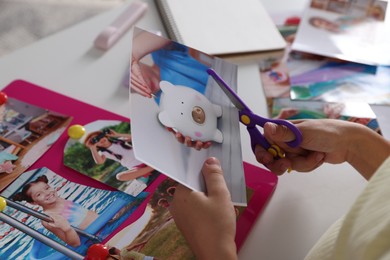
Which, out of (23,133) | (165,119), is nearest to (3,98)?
(23,133)

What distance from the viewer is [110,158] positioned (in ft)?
2.27

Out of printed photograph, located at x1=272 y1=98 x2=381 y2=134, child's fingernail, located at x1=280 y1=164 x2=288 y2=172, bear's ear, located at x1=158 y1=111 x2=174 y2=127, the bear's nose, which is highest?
bear's ear, located at x1=158 y1=111 x2=174 y2=127

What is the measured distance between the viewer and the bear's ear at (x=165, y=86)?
634 millimetres

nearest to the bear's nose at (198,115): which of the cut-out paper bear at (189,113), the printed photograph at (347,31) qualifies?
the cut-out paper bear at (189,113)

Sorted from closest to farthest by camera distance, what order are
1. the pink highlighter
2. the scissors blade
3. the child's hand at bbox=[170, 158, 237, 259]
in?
the child's hand at bbox=[170, 158, 237, 259] → the scissors blade → the pink highlighter

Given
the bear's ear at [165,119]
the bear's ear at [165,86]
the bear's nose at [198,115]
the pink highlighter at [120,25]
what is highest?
the bear's ear at [165,86]

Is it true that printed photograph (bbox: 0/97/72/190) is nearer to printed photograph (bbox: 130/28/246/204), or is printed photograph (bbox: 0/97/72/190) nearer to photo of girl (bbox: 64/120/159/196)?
photo of girl (bbox: 64/120/159/196)

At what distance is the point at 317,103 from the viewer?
0.80 meters

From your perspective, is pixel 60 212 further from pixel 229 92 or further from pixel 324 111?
pixel 324 111

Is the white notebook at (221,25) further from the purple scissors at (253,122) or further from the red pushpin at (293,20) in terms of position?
the purple scissors at (253,122)

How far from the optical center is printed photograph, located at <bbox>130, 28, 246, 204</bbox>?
0.57 m

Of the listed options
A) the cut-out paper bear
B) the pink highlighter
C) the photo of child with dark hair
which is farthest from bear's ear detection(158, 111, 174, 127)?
the pink highlighter

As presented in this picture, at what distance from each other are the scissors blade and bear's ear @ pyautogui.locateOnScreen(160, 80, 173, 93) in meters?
0.05

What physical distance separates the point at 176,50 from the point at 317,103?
24 centimetres
